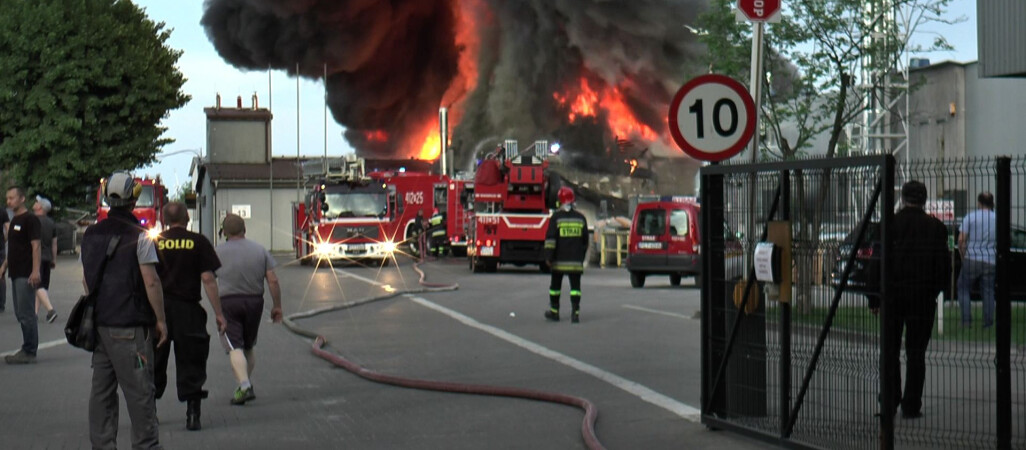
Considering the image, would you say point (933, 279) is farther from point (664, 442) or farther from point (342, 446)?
point (342, 446)

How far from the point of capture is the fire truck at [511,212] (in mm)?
34719

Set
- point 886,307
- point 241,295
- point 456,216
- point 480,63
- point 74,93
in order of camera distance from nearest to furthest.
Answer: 1. point 886,307
2. point 241,295
3. point 456,216
4. point 74,93
5. point 480,63

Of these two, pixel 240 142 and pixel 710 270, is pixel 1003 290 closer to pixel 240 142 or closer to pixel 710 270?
pixel 710 270

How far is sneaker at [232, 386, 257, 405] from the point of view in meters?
11.1

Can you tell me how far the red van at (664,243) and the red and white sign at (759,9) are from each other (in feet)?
55.3

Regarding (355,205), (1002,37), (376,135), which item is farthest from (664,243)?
(376,135)

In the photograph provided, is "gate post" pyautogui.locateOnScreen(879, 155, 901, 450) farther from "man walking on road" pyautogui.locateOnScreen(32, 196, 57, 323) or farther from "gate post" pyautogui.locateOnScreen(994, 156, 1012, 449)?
"man walking on road" pyautogui.locateOnScreen(32, 196, 57, 323)

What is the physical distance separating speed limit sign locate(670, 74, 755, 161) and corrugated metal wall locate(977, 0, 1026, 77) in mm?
1773

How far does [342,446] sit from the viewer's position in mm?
8992

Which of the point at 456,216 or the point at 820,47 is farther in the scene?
the point at 456,216

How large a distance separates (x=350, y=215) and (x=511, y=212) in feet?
21.3

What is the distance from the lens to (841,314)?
795 centimetres

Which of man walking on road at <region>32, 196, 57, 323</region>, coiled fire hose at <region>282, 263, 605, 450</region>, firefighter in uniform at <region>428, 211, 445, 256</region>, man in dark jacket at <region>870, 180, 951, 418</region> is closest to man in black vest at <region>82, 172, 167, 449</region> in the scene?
coiled fire hose at <region>282, 263, 605, 450</region>

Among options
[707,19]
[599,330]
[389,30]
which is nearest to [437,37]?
[389,30]
